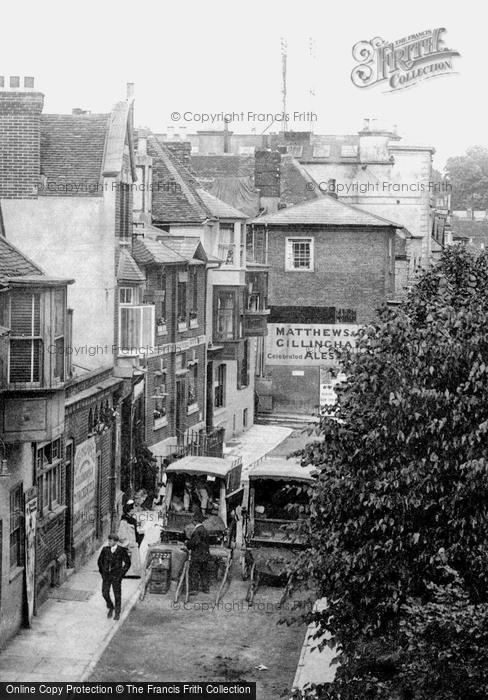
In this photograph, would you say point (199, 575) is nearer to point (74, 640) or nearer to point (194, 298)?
point (74, 640)

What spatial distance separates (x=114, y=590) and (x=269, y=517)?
208 inches

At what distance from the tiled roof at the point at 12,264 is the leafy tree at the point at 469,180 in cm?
8512

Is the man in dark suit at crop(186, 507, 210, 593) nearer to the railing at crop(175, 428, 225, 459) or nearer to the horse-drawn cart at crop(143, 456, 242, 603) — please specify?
the horse-drawn cart at crop(143, 456, 242, 603)

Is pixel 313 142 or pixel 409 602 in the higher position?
pixel 313 142

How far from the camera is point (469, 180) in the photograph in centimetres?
10731

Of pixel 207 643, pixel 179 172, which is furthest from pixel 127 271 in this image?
pixel 179 172

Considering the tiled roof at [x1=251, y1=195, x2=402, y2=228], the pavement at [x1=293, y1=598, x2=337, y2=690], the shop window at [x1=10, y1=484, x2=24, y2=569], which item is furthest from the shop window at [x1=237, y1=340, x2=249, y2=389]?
the pavement at [x1=293, y1=598, x2=337, y2=690]

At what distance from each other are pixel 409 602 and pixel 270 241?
4476 centimetres

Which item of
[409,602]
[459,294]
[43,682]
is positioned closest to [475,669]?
[409,602]

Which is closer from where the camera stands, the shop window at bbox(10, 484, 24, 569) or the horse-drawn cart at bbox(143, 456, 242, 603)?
the shop window at bbox(10, 484, 24, 569)

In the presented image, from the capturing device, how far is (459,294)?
17766mm

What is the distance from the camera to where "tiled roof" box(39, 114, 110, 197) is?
1329 inches

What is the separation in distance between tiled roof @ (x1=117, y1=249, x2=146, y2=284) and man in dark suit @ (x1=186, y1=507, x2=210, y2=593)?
32.9 ft

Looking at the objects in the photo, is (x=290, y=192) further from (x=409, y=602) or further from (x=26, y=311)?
(x=409, y=602)
